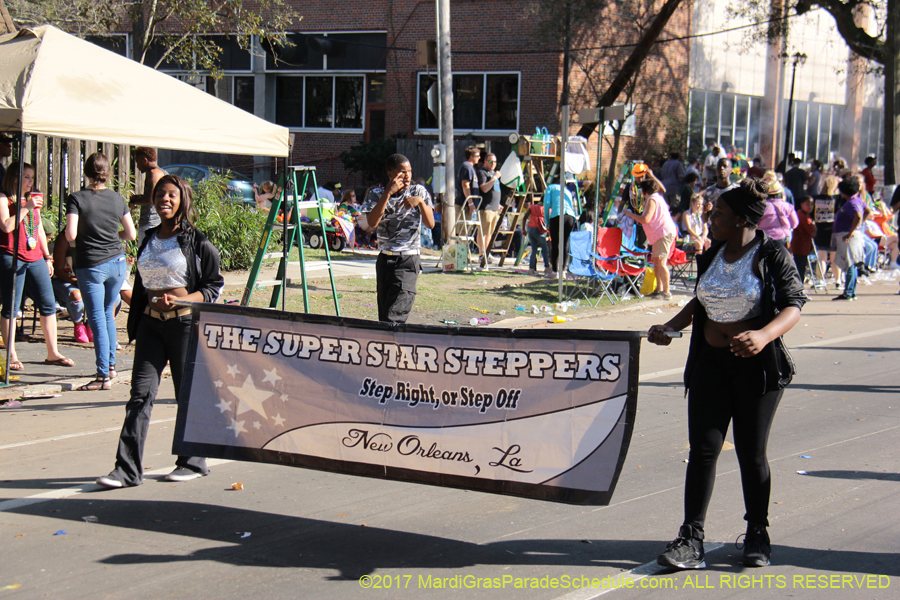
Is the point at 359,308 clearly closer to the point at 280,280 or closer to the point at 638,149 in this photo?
the point at 280,280

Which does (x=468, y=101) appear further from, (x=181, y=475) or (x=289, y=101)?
(x=181, y=475)

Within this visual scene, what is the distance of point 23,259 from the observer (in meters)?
8.20

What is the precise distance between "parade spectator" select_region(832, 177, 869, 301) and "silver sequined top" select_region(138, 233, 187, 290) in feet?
41.7

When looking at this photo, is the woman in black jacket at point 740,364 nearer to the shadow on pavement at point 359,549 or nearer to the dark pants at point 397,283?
the shadow on pavement at point 359,549

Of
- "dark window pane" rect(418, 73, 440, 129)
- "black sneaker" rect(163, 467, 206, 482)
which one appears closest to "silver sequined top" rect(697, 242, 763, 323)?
"black sneaker" rect(163, 467, 206, 482)

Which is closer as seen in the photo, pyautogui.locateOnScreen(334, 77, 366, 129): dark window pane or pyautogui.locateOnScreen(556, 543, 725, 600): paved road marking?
pyautogui.locateOnScreen(556, 543, 725, 600): paved road marking

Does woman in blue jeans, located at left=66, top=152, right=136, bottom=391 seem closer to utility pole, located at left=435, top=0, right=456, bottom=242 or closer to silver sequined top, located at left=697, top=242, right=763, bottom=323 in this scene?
silver sequined top, located at left=697, top=242, right=763, bottom=323

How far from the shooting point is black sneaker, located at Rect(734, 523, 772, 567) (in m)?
4.26

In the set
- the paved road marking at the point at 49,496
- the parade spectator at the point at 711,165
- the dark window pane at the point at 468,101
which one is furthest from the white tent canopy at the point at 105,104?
the dark window pane at the point at 468,101

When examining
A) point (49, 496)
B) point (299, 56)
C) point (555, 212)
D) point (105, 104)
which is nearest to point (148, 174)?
point (105, 104)

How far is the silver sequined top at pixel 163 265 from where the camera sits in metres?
5.35

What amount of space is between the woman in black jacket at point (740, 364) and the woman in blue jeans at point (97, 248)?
5.48 m

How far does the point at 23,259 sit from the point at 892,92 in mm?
24317

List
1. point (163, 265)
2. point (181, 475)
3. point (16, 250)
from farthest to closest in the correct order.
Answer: point (16, 250)
point (181, 475)
point (163, 265)
